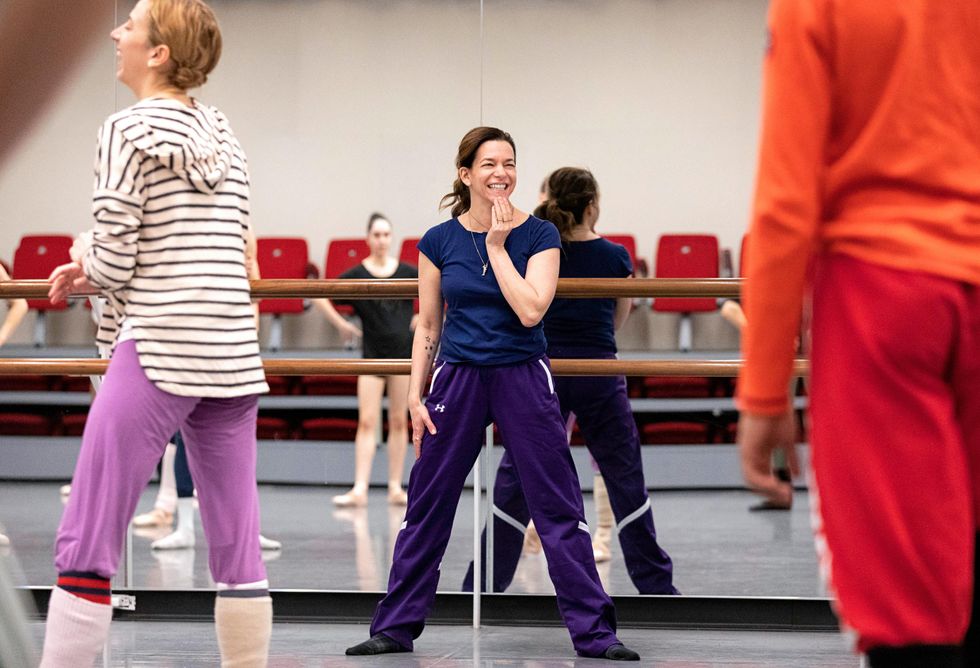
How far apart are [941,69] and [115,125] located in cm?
141

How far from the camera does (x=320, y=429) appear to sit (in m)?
5.35

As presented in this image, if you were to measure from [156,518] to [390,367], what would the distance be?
2296 mm

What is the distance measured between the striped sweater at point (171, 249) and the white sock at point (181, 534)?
10.4 feet

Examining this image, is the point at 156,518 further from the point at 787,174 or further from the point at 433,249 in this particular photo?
the point at 787,174

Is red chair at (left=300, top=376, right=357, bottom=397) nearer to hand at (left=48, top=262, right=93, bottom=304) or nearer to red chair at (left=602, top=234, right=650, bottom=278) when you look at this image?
red chair at (left=602, top=234, right=650, bottom=278)

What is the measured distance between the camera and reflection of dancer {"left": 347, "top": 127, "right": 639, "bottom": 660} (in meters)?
3.45

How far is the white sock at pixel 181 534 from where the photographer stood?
5.25 meters

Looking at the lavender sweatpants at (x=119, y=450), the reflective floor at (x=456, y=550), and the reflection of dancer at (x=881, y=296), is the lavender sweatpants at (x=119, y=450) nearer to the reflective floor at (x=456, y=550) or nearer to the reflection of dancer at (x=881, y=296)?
the reflection of dancer at (x=881, y=296)

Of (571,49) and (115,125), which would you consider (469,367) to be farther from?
(571,49)

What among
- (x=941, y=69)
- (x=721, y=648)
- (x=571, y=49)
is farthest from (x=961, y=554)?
(x=571, y=49)

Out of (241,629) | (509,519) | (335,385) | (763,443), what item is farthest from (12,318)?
(763,443)

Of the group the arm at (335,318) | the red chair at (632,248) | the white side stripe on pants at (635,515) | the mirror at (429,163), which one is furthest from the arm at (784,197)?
the arm at (335,318)

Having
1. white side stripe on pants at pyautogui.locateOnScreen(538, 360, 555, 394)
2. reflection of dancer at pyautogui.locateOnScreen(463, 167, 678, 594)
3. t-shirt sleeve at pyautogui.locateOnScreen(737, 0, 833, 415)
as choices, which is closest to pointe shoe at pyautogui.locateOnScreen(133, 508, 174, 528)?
reflection of dancer at pyautogui.locateOnScreen(463, 167, 678, 594)

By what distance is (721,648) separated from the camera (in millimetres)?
3699
